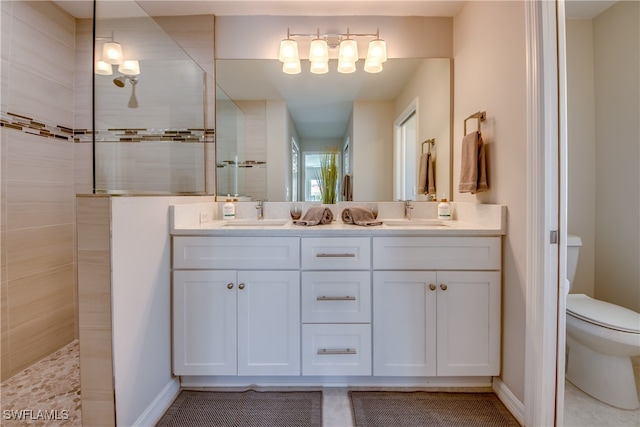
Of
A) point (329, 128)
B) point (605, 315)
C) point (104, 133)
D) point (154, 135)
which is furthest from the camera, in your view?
point (329, 128)

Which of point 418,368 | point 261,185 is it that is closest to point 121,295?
point 261,185

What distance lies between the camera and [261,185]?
2027 millimetres

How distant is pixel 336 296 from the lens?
57.7 inches

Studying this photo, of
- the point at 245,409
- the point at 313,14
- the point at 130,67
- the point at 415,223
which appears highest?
the point at 313,14

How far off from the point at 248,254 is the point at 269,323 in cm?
38

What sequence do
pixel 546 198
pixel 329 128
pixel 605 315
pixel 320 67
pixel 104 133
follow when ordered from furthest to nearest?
1. pixel 329 128
2. pixel 320 67
3. pixel 104 133
4. pixel 605 315
5. pixel 546 198

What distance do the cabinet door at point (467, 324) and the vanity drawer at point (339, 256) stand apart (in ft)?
1.35

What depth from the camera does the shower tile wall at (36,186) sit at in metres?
→ 1.59

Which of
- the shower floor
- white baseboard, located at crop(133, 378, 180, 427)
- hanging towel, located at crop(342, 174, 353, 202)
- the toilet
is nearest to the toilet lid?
the toilet

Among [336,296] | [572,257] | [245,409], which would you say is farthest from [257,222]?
[572,257]

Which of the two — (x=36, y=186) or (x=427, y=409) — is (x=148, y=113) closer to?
(x=36, y=186)

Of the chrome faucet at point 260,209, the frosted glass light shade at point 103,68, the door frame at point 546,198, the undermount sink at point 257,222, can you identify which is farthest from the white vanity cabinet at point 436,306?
the frosted glass light shade at point 103,68

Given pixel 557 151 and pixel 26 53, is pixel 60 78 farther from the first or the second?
pixel 557 151

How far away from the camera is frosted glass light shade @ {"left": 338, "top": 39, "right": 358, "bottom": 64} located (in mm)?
1865
